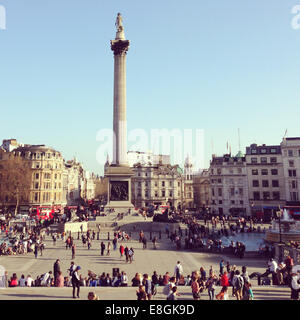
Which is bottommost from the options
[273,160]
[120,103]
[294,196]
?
[294,196]

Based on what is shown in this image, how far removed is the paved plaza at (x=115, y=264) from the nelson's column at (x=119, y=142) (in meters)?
15.0

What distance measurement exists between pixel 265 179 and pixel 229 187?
27.7ft

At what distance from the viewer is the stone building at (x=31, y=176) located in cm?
5812

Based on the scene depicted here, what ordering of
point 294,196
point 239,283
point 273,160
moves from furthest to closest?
point 273,160 < point 294,196 < point 239,283

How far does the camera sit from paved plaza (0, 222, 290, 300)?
1200 centimetres

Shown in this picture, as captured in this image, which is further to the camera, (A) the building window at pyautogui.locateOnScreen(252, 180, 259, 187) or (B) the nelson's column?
(A) the building window at pyautogui.locateOnScreen(252, 180, 259, 187)

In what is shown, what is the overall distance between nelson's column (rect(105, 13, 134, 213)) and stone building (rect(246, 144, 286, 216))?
31.3 metres

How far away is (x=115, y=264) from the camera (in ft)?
67.7

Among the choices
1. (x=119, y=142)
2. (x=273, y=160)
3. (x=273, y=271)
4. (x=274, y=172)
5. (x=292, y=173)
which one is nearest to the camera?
(x=273, y=271)

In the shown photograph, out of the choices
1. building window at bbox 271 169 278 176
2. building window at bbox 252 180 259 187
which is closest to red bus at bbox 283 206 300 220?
building window at bbox 271 169 278 176

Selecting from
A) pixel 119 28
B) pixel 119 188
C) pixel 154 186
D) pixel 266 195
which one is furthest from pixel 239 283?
pixel 154 186

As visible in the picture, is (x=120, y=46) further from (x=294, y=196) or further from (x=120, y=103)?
(x=294, y=196)

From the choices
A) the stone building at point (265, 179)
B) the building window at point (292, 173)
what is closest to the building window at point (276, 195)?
the stone building at point (265, 179)

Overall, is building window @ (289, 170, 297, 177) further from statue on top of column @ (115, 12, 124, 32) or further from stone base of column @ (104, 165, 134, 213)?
statue on top of column @ (115, 12, 124, 32)
